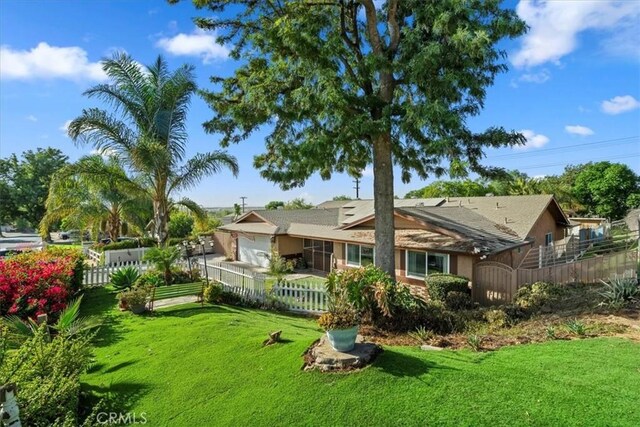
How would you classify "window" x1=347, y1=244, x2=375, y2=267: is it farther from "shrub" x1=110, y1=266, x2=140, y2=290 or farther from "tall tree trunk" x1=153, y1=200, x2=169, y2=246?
"shrub" x1=110, y1=266, x2=140, y2=290

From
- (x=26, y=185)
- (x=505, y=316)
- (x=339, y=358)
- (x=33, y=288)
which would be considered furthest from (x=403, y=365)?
(x=26, y=185)

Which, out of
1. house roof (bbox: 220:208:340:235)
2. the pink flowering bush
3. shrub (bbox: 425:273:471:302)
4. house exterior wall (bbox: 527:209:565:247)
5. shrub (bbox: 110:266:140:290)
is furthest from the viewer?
house roof (bbox: 220:208:340:235)

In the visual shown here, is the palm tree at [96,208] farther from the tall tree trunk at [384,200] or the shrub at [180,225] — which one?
the tall tree trunk at [384,200]

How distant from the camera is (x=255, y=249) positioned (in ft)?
79.6

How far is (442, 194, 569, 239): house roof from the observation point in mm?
16641

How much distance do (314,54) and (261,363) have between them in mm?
8852

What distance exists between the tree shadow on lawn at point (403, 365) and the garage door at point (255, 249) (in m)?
17.9

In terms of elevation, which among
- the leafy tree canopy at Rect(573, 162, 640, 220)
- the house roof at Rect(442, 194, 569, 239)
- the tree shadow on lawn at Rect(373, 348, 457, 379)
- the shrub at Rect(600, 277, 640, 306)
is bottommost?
the tree shadow on lawn at Rect(373, 348, 457, 379)

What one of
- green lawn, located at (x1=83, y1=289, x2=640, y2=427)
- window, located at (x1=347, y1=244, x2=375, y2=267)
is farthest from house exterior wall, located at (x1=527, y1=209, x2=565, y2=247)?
green lawn, located at (x1=83, y1=289, x2=640, y2=427)

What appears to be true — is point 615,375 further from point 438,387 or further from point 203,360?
point 203,360

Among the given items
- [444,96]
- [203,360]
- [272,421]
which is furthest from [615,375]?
[444,96]

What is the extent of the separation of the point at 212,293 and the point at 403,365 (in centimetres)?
812

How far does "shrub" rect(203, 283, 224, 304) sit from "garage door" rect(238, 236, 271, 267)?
10777 mm
